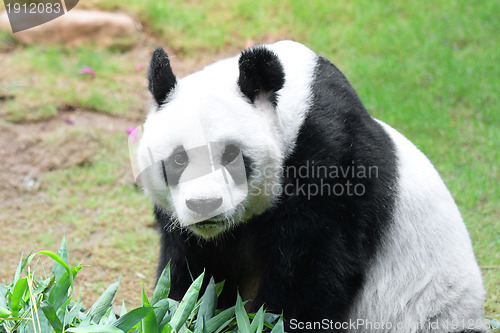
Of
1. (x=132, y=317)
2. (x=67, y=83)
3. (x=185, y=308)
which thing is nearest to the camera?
(x=132, y=317)

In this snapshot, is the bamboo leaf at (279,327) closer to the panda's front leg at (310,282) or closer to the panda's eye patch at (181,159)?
the panda's front leg at (310,282)

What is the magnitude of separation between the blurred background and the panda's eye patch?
1665 mm

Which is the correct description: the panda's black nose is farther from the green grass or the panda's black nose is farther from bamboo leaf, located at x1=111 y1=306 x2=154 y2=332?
the green grass

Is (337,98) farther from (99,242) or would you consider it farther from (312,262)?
(99,242)

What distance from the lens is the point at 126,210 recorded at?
5.70m

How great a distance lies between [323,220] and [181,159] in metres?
0.83

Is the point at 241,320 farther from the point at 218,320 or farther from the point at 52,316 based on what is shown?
the point at 52,316

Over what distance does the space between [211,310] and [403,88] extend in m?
5.06

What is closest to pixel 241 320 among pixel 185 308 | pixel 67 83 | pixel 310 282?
pixel 185 308

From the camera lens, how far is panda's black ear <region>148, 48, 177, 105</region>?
3174 mm

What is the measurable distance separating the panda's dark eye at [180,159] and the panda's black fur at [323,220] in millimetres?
485

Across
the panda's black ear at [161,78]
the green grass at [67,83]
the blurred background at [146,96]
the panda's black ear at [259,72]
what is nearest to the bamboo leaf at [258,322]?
the panda's black ear at [259,72]

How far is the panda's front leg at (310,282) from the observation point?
3189 millimetres

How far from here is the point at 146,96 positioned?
7617mm
